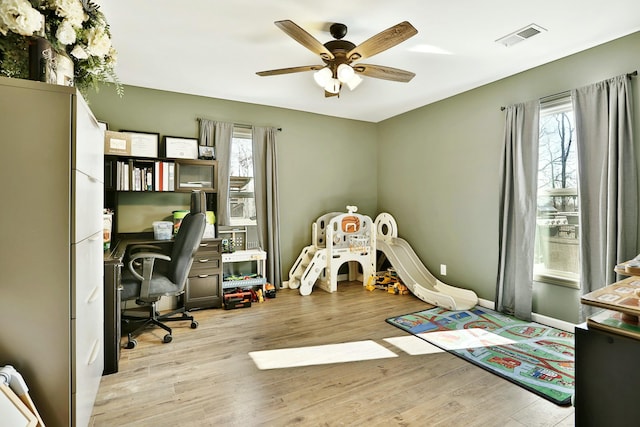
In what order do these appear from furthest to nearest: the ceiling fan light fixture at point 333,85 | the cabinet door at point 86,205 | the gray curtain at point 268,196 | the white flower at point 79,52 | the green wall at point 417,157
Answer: the gray curtain at point 268,196
the green wall at point 417,157
the ceiling fan light fixture at point 333,85
the white flower at point 79,52
the cabinet door at point 86,205

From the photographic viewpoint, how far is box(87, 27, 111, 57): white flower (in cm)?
148

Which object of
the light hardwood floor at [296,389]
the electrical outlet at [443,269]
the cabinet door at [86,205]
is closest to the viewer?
the cabinet door at [86,205]

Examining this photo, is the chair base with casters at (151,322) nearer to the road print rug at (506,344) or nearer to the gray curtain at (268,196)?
the gray curtain at (268,196)

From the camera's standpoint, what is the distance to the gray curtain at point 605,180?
2.54 metres

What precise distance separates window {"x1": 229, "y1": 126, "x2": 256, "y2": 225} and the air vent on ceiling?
2994mm

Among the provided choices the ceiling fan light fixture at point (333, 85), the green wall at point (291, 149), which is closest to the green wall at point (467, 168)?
the green wall at point (291, 149)

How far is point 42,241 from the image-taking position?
1178 millimetres

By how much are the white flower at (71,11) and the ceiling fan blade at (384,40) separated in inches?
63.7

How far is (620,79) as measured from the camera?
2580 mm

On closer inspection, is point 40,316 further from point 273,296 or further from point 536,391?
point 273,296

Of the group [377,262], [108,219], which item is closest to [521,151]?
[377,262]

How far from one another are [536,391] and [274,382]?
1.66 metres

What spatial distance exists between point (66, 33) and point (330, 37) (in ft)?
6.21

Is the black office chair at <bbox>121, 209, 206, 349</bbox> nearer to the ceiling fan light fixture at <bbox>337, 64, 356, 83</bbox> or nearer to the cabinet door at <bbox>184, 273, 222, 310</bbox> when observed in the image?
the cabinet door at <bbox>184, 273, 222, 310</bbox>
